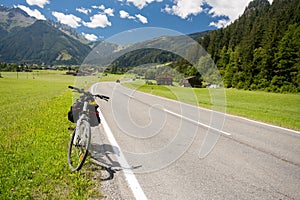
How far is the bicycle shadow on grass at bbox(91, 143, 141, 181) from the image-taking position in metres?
4.39

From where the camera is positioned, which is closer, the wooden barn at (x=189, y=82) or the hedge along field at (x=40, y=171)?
the hedge along field at (x=40, y=171)

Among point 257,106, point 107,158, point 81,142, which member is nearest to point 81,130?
point 81,142

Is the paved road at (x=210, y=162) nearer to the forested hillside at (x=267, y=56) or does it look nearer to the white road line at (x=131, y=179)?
the white road line at (x=131, y=179)

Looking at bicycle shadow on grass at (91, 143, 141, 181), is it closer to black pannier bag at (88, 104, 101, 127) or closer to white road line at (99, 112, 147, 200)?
white road line at (99, 112, 147, 200)

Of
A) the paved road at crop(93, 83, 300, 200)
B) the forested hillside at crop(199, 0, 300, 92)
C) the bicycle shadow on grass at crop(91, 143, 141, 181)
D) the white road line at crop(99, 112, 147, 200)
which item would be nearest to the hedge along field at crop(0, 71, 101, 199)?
the bicycle shadow on grass at crop(91, 143, 141, 181)

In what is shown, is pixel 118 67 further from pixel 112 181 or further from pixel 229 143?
pixel 112 181

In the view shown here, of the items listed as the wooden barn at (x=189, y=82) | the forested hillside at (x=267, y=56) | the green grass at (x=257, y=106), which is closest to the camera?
the green grass at (x=257, y=106)

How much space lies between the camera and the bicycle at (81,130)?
4402 millimetres

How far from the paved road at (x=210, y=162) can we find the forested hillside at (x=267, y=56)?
1750 inches

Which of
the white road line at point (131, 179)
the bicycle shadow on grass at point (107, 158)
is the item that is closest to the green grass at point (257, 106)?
the bicycle shadow on grass at point (107, 158)

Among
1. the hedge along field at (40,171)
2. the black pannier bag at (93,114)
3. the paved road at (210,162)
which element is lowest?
the hedge along field at (40,171)

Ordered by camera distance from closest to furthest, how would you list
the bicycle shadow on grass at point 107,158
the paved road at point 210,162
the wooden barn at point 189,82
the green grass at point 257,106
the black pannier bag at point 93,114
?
1. the paved road at point 210,162
2. the bicycle shadow on grass at point 107,158
3. the black pannier bag at point 93,114
4. the green grass at point 257,106
5. the wooden barn at point 189,82

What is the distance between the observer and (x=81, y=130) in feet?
15.3

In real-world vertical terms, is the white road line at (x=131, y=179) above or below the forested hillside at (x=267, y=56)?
below
